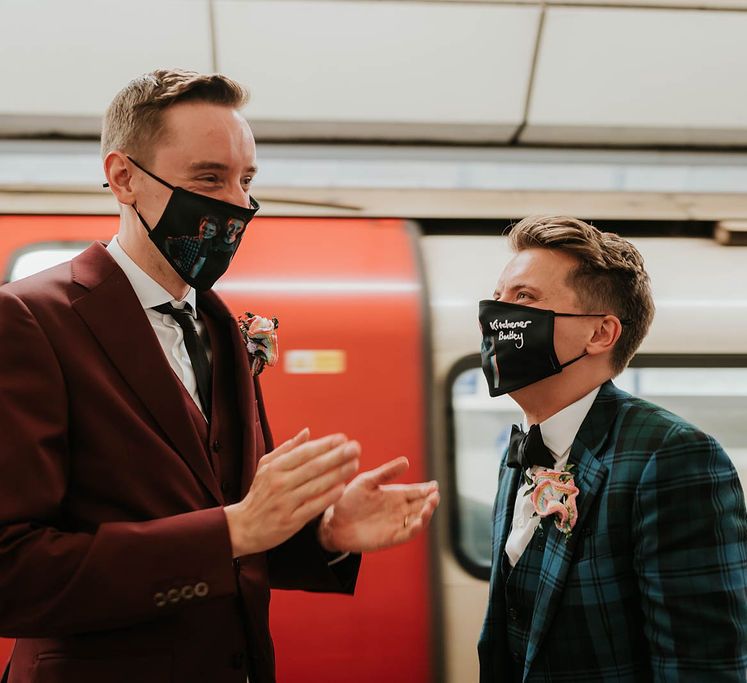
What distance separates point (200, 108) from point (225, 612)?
1053mm

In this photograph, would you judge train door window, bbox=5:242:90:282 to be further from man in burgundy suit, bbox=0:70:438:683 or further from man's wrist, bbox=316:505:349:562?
man's wrist, bbox=316:505:349:562

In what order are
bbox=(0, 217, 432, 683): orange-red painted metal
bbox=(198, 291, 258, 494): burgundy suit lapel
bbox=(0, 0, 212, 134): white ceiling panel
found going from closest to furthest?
bbox=(198, 291, 258, 494): burgundy suit lapel → bbox=(0, 217, 432, 683): orange-red painted metal → bbox=(0, 0, 212, 134): white ceiling panel

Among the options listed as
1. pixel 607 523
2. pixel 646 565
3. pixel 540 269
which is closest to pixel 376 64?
pixel 540 269

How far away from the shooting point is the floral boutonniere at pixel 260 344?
1.73 m

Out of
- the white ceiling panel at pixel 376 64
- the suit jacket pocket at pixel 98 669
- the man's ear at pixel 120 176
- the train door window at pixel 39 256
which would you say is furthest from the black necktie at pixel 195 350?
the white ceiling panel at pixel 376 64

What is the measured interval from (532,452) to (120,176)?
3.90ft

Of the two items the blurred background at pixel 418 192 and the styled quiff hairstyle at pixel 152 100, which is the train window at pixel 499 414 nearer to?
the blurred background at pixel 418 192

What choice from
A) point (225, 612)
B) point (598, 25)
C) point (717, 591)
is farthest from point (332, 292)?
point (598, 25)

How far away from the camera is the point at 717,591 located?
140cm

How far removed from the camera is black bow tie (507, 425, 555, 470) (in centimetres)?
176

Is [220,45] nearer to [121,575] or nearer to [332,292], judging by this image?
[332,292]

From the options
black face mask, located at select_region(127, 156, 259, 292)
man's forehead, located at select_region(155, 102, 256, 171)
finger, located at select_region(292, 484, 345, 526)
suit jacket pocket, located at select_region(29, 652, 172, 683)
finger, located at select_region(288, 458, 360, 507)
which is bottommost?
suit jacket pocket, located at select_region(29, 652, 172, 683)

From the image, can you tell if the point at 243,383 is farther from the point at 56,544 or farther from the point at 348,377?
the point at 348,377

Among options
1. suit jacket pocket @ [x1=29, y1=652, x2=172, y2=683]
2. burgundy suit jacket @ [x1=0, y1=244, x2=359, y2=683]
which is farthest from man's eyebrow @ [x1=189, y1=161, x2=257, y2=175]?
suit jacket pocket @ [x1=29, y1=652, x2=172, y2=683]
